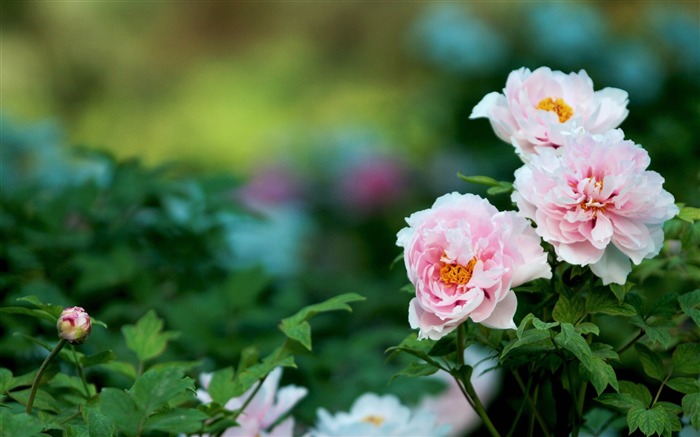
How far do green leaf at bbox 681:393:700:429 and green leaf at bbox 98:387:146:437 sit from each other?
49 centimetres

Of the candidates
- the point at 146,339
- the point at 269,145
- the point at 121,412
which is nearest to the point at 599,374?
the point at 121,412

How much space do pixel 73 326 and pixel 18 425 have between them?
0.14 metres

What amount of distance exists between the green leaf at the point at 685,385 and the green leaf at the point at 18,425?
584mm

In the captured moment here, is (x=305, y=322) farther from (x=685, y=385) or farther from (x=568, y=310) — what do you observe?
(x=685, y=385)

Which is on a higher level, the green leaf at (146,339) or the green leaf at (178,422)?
the green leaf at (146,339)

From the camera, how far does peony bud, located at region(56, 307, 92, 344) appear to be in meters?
0.89

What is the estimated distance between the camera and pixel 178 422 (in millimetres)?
801

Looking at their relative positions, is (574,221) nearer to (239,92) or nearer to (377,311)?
(377,311)

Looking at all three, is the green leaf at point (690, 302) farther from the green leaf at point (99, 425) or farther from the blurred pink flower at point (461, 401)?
the blurred pink flower at point (461, 401)

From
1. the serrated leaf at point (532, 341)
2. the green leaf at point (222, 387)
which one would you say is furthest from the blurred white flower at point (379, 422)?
the serrated leaf at point (532, 341)

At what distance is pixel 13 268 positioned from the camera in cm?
165

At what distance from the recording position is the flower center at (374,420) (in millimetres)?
1226

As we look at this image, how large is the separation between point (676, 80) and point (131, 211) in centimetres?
225

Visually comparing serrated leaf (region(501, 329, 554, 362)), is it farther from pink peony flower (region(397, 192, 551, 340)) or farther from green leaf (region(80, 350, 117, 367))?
green leaf (region(80, 350, 117, 367))
